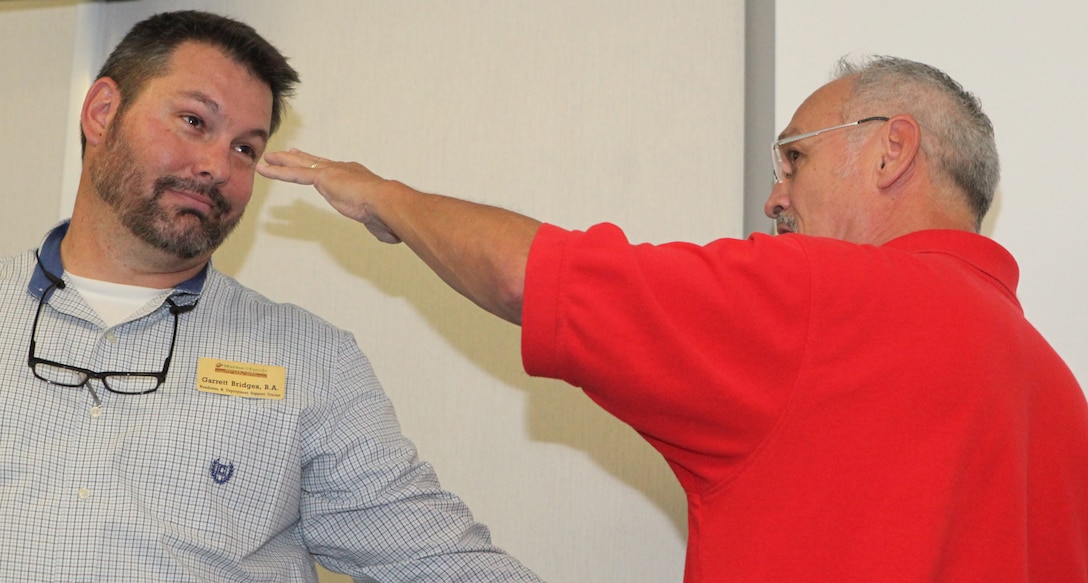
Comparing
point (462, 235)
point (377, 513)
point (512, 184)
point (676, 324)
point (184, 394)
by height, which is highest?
point (512, 184)

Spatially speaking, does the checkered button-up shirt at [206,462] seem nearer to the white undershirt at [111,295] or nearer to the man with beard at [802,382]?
the white undershirt at [111,295]

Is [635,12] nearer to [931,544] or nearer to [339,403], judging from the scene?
[339,403]

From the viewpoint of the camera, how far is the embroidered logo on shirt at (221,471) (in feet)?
6.02

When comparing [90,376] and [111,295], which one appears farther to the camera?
[111,295]

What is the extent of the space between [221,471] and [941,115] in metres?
1.38

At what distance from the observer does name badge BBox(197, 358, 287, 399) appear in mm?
1917

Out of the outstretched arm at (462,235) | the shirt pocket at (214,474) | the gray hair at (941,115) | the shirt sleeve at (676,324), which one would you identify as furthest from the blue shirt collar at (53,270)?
the gray hair at (941,115)

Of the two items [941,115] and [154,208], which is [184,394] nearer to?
[154,208]

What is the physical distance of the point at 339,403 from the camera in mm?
1999

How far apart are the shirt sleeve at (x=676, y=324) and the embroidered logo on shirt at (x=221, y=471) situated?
2.78ft

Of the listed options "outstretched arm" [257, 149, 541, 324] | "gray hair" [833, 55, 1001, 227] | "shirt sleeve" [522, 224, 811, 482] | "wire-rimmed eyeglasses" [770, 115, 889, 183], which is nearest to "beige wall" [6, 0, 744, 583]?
"wire-rimmed eyeglasses" [770, 115, 889, 183]

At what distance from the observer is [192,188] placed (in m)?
1.98

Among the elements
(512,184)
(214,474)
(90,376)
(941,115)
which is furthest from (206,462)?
(941,115)

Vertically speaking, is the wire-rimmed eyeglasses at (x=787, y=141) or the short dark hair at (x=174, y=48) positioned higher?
the short dark hair at (x=174, y=48)
